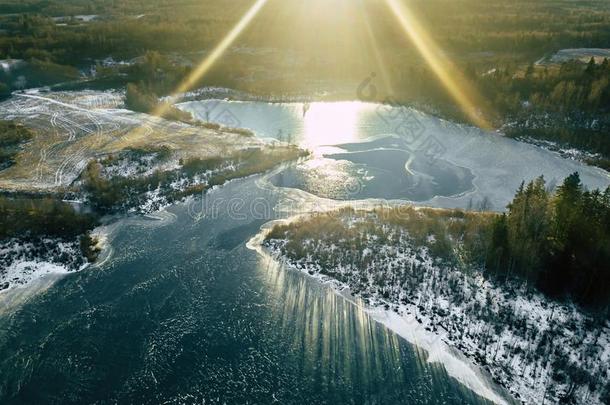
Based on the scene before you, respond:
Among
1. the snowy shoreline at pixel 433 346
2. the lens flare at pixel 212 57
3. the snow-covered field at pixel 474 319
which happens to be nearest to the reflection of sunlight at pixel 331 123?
the lens flare at pixel 212 57

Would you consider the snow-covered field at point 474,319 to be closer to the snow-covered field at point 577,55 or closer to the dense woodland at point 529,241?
the dense woodland at point 529,241

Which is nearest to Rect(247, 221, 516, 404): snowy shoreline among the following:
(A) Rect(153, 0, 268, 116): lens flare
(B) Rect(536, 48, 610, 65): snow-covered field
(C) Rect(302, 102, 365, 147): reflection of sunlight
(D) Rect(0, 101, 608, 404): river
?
(D) Rect(0, 101, 608, 404): river

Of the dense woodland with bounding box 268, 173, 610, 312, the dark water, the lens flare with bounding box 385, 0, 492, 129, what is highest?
the lens flare with bounding box 385, 0, 492, 129

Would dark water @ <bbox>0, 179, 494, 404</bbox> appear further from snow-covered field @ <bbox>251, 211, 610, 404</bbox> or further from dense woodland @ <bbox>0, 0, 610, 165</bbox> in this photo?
dense woodland @ <bbox>0, 0, 610, 165</bbox>

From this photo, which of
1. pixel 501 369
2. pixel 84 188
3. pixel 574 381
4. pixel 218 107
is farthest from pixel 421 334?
pixel 218 107

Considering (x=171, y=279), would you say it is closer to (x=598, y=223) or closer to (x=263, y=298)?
(x=263, y=298)

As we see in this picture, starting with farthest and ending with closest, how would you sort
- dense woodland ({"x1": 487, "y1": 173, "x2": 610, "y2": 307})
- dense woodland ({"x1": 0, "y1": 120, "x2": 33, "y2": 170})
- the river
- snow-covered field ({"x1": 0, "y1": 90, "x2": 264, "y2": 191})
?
dense woodland ({"x1": 0, "y1": 120, "x2": 33, "y2": 170}) → snow-covered field ({"x1": 0, "y1": 90, "x2": 264, "y2": 191}) → dense woodland ({"x1": 487, "y1": 173, "x2": 610, "y2": 307}) → the river
